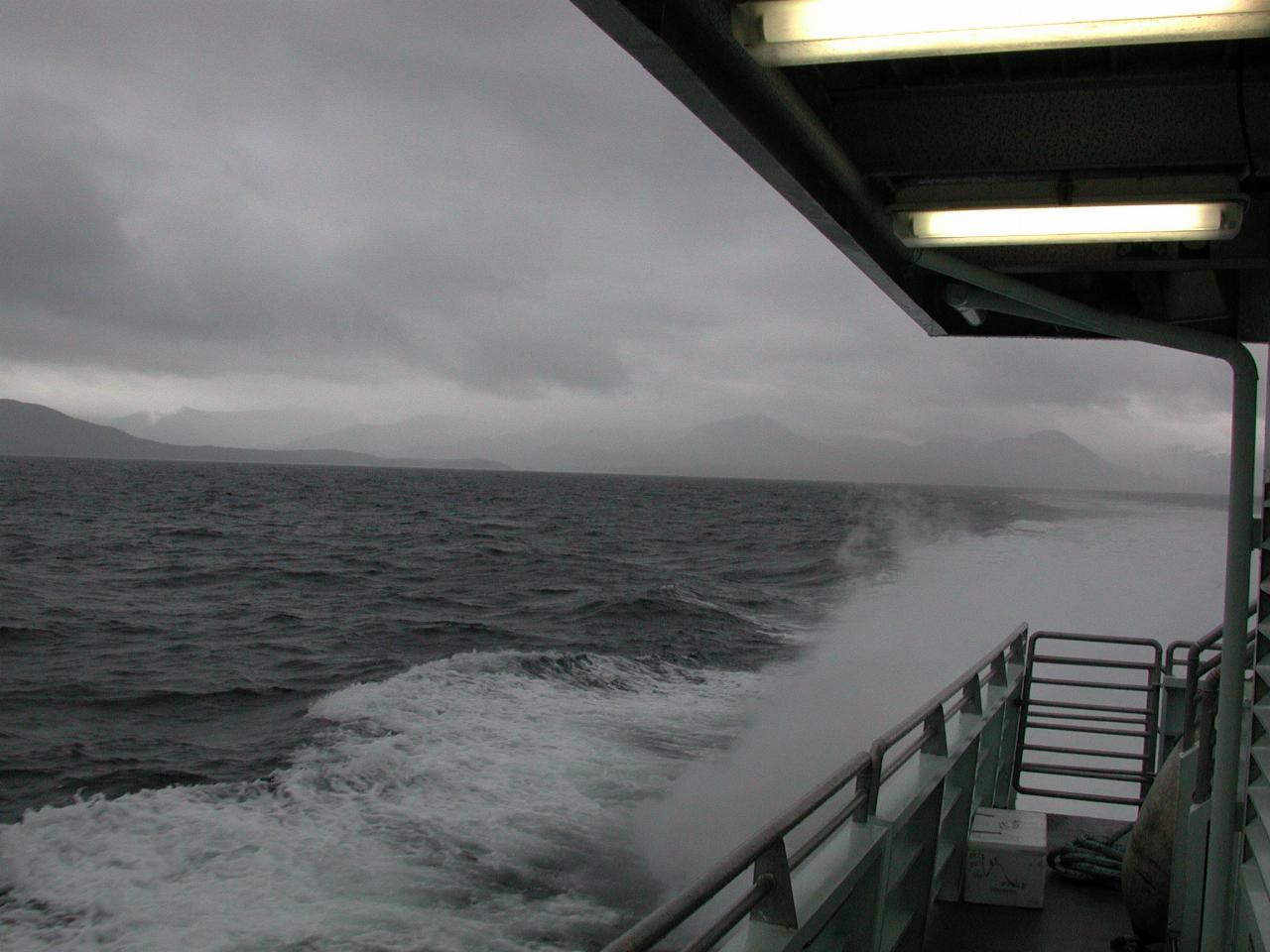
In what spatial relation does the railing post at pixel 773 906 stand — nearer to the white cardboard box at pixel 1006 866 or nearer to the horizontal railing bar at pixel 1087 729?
the white cardboard box at pixel 1006 866

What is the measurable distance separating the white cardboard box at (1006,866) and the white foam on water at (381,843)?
2962mm

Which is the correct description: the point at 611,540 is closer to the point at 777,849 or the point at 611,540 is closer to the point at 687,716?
the point at 687,716

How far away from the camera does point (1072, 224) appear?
3176mm

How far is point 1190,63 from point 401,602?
23.2m

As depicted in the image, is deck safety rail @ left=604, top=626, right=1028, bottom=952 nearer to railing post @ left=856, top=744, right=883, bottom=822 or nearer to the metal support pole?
railing post @ left=856, top=744, right=883, bottom=822

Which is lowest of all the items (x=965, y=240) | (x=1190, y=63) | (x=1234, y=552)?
(x=1234, y=552)

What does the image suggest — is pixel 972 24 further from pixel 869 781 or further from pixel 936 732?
pixel 936 732

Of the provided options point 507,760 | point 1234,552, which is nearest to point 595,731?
point 507,760

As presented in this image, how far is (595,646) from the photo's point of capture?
18141 mm

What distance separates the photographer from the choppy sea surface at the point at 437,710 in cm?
736

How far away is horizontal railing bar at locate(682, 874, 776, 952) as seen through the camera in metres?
2.09

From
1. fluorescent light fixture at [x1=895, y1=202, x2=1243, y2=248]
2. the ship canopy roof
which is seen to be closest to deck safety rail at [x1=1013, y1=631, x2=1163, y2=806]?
fluorescent light fixture at [x1=895, y1=202, x2=1243, y2=248]

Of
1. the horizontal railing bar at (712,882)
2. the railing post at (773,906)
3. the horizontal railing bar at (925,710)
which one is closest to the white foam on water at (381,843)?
the horizontal railing bar at (925,710)

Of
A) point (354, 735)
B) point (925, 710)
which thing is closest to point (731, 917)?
point (925, 710)
